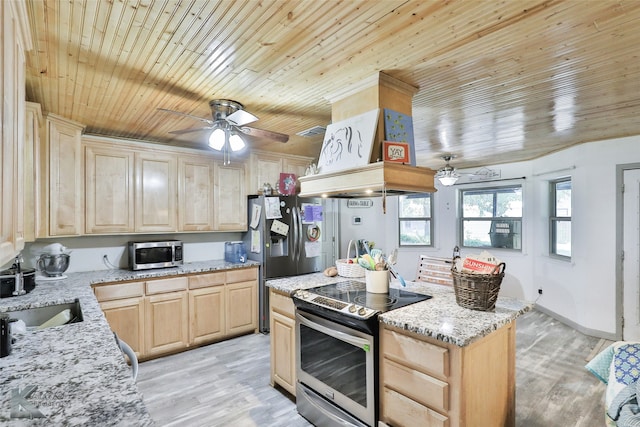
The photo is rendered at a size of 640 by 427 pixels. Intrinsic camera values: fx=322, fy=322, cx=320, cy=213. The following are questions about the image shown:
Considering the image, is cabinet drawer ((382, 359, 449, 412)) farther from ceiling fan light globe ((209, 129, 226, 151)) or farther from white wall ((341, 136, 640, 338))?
white wall ((341, 136, 640, 338))

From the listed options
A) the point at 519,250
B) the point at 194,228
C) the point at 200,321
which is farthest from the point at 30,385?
the point at 519,250

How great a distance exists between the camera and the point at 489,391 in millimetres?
1738

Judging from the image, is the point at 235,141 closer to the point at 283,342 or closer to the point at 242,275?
the point at 283,342

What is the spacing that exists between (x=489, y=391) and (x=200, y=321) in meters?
2.96

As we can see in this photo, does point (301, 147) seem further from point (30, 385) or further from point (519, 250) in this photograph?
point (519, 250)

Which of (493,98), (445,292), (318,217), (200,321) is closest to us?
(445,292)

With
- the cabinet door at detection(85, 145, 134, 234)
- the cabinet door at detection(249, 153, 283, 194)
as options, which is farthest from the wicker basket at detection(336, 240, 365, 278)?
the cabinet door at detection(85, 145, 134, 234)

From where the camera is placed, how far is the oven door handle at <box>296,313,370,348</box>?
6.18 feet

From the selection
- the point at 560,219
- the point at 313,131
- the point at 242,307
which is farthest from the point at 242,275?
the point at 560,219

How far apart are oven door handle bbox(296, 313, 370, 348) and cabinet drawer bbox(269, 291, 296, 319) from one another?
151 mm

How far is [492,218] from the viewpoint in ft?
18.0

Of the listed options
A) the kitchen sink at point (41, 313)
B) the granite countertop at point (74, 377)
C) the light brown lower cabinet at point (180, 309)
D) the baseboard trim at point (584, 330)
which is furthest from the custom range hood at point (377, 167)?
the baseboard trim at point (584, 330)

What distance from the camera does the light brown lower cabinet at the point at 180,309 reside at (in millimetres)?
3158

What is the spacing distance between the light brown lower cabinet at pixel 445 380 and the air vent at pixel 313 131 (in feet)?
6.80
